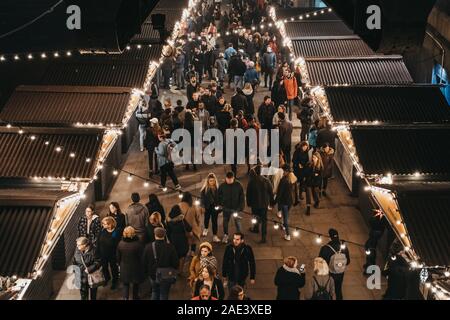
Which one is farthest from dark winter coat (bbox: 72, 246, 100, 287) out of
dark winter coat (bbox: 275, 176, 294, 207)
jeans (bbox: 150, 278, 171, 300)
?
dark winter coat (bbox: 275, 176, 294, 207)

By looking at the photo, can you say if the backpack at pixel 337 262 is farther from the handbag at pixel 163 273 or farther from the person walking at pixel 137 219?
the person walking at pixel 137 219

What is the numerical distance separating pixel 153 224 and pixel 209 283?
83.7 inches

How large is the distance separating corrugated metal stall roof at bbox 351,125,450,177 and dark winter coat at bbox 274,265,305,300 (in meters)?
3.43

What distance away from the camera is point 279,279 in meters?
8.84

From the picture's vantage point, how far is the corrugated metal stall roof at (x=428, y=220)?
8.51 meters

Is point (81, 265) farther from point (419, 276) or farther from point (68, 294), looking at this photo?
point (419, 276)

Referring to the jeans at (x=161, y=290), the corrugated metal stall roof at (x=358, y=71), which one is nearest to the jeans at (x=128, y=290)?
the jeans at (x=161, y=290)

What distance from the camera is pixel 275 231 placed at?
12.7m

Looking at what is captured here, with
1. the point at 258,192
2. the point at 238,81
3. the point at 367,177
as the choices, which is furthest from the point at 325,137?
the point at 238,81

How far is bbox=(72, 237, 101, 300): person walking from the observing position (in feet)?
30.7

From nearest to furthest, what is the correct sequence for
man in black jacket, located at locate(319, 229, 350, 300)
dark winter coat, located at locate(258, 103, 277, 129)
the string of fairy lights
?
the string of fairy lights, man in black jacket, located at locate(319, 229, 350, 300), dark winter coat, located at locate(258, 103, 277, 129)

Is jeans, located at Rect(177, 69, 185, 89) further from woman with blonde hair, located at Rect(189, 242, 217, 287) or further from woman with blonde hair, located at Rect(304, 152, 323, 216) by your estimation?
woman with blonde hair, located at Rect(189, 242, 217, 287)

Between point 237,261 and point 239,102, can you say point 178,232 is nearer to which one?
point 237,261
